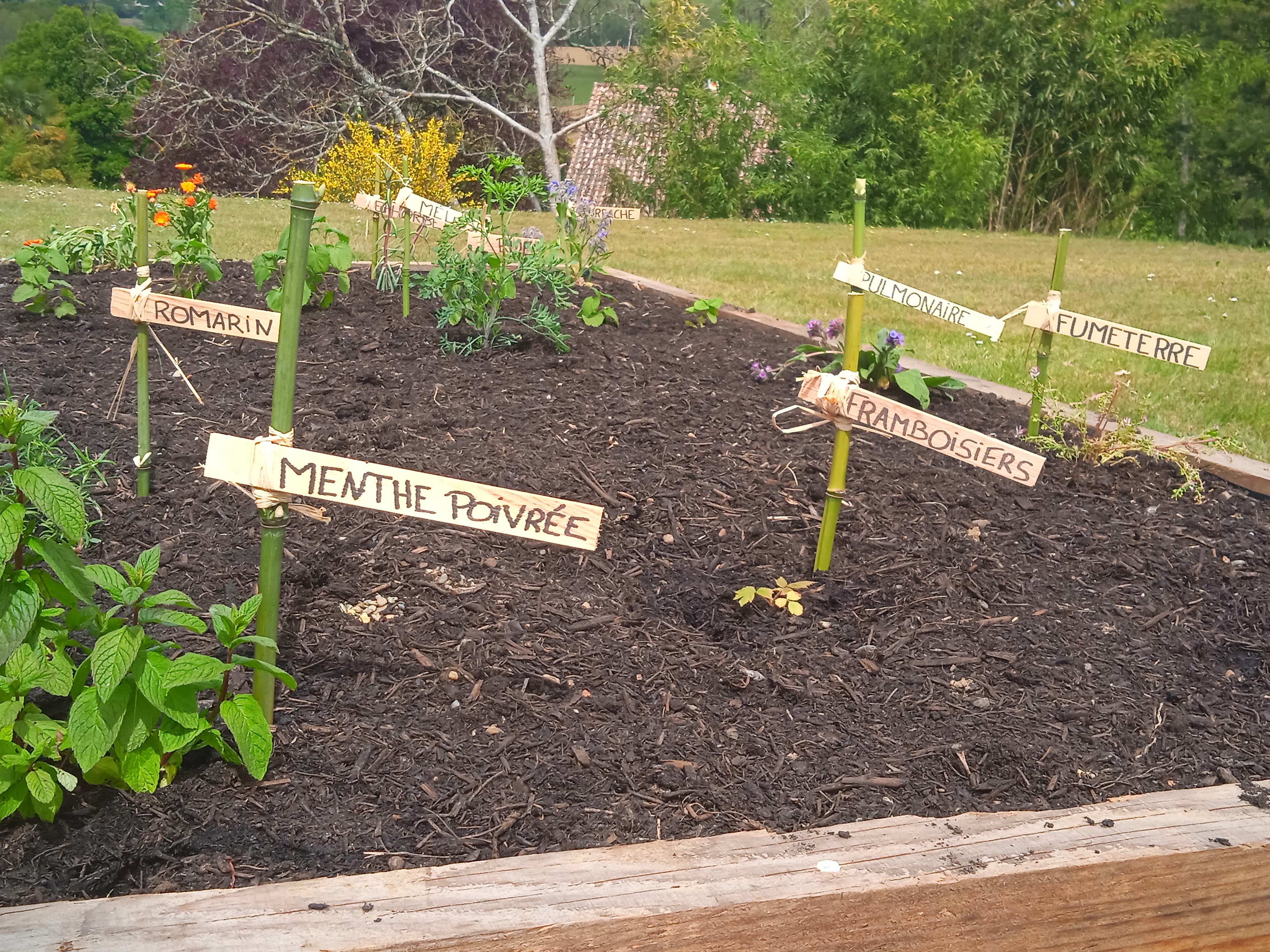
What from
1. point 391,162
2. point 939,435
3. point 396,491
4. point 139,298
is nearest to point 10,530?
point 396,491

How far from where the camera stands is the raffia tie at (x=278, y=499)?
1.42 meters

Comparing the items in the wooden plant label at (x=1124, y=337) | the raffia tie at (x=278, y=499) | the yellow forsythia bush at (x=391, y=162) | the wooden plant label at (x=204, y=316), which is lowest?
the raffia tie at (x=278, y=499)

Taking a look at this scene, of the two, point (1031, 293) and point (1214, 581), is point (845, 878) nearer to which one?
point (1214, 581)

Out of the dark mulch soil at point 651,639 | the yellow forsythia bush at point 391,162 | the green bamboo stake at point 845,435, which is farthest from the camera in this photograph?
the yellow forsythia bush at point 391,162

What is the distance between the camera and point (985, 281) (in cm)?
780

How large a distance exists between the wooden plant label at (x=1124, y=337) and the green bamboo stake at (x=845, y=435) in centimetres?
79

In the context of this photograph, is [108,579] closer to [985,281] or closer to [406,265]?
[406,265]

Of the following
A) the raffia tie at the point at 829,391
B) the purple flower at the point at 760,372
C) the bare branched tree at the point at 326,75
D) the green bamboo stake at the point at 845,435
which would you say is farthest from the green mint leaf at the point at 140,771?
the bare branched tree at the point at 326,75

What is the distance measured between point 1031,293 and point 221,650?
257 inches

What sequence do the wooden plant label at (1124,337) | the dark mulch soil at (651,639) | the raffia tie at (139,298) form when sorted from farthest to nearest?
the wooden plant label at (1124,337)
the raffia tie at (139,298)
the dark mulch soil at (651,639)

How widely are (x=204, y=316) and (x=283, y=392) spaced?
72cm

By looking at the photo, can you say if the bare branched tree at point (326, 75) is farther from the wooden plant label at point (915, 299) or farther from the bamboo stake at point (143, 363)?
the wooden plant label at point (915, 299)

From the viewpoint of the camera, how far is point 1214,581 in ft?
7.88

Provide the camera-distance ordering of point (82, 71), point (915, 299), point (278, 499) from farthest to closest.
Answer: point (82, 71) → point (915, 299) → point (278, 499)
